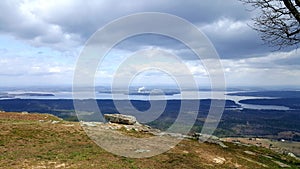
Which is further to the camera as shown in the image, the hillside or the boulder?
the boulder

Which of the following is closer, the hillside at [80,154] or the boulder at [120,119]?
the hillside at [80,154]

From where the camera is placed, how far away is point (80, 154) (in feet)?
61.3

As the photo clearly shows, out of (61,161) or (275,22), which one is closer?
(61,161)

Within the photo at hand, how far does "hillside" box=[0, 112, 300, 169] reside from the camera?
1709 centimetres

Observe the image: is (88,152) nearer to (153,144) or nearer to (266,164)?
(153,144)

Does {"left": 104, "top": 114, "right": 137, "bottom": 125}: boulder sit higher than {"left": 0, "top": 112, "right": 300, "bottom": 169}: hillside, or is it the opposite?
{"left": 104, "top": 114, "right": 137, "bottom": 125}: boulder

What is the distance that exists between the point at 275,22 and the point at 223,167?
35.3 feet

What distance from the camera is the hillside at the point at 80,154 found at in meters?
17.1

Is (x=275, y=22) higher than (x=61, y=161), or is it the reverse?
(x=275, y=22)

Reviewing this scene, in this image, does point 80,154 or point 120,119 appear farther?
point 120,119

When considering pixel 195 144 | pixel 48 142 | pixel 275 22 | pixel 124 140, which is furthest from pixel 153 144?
pixel 275 22

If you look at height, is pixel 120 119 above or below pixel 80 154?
above

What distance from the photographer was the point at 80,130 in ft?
84.3

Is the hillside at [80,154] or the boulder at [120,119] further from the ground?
the boulder at [120,119]
